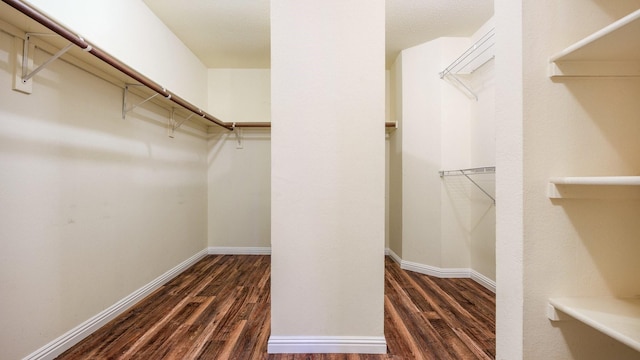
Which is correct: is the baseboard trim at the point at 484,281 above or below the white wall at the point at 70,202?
below

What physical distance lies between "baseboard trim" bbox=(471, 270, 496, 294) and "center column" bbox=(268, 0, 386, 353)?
57.5 inches

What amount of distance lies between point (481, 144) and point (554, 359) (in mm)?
2011

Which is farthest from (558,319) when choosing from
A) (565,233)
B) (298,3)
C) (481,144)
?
(481,144)

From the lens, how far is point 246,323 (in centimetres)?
175

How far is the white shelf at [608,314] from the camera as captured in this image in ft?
2.06

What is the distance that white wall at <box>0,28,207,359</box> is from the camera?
3.97 feet

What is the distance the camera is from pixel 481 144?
2.41 metres

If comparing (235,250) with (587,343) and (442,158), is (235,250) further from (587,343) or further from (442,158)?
(587,343)

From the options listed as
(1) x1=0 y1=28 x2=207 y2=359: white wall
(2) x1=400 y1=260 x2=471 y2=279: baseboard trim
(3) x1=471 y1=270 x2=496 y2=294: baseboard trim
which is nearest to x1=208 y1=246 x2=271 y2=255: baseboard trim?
(1) x1=0 y1=28 x2=207 y2=359: white wall

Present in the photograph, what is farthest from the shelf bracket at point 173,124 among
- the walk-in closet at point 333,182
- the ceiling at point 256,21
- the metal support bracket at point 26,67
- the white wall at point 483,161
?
the white wall at point 483,161

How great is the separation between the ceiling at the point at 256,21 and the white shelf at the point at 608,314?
7.49 ft

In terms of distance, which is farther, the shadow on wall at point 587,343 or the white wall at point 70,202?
the white wall at point 70,202

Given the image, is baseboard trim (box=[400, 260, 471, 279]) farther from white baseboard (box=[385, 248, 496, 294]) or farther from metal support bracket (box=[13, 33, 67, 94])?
metal support bracket (box=[13, 33, 67, 94])

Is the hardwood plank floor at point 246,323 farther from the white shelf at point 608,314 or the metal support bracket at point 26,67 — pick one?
the metal support bracket at point 26,67
